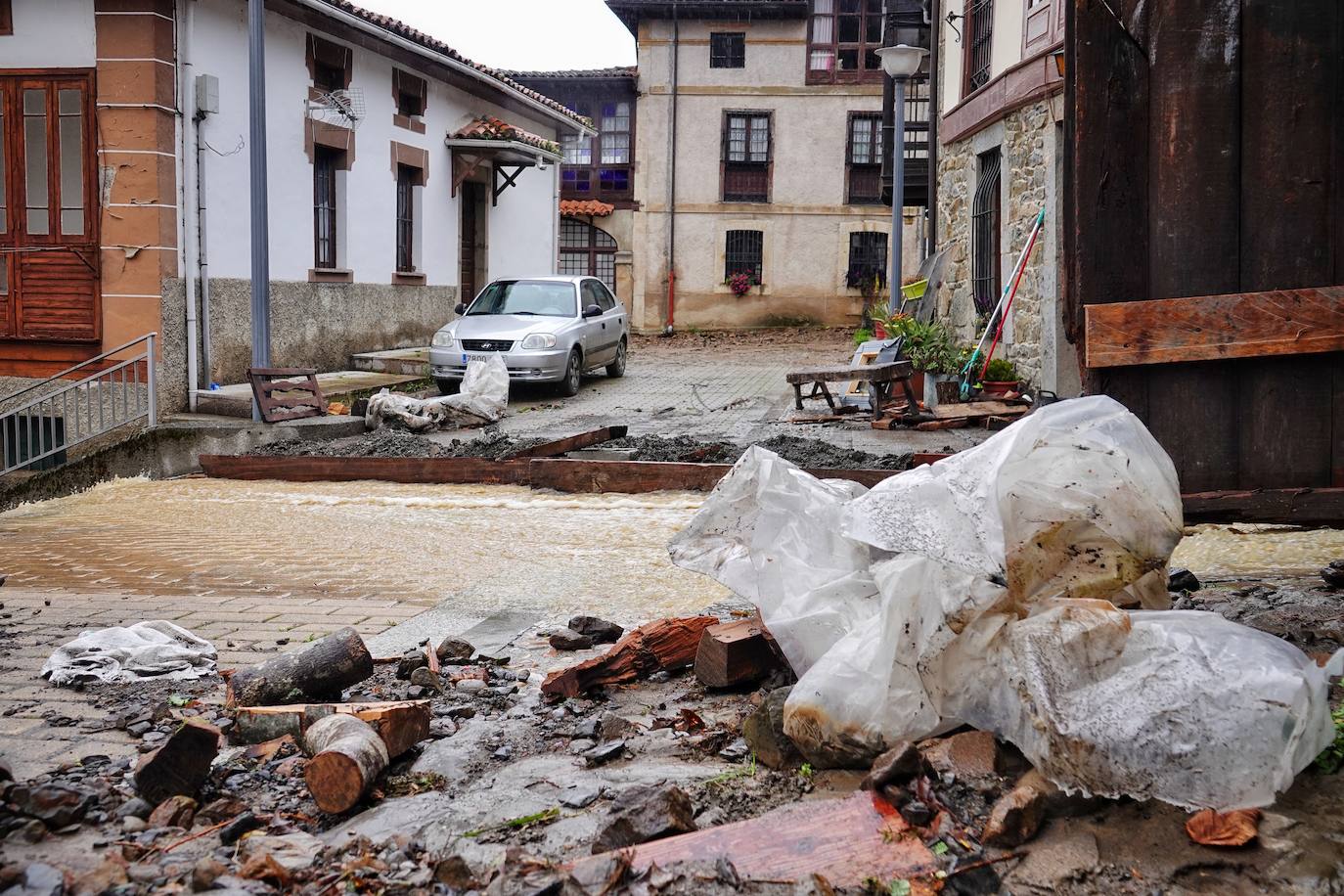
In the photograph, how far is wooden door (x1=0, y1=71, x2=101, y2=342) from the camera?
43.7 feet

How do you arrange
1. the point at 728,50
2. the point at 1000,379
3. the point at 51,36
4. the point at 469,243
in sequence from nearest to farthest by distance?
the point at 51,36, the point at 1000,379, the point at 469,243, the point at 728,50

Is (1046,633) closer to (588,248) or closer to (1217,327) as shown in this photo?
(1217,327)

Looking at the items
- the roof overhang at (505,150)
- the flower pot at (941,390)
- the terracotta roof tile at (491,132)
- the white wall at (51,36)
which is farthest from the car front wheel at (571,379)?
the white wall at (51,36)

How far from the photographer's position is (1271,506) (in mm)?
4148

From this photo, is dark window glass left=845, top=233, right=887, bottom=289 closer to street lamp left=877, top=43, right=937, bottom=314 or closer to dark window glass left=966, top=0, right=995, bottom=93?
street lamp left=877, top=43, right=937, bottom=314

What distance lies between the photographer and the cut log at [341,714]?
3184mm

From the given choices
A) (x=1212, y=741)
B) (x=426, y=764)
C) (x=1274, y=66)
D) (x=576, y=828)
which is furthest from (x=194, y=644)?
(x=1274, y=66)

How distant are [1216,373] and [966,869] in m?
2.45

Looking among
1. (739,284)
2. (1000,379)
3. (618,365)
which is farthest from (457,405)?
(739,284)

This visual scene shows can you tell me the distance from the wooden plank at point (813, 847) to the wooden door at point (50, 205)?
12637mm

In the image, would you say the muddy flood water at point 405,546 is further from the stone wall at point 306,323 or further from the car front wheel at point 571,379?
the car front wheel at point 571,379

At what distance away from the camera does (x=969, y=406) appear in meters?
12.5

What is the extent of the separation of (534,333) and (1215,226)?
12.6 meters

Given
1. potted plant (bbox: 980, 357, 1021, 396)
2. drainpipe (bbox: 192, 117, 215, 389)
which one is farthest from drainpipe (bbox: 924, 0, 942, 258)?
drainpipe (bbox: 192, 117, 215, 389)
